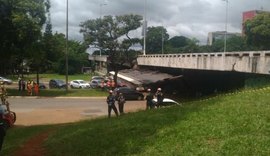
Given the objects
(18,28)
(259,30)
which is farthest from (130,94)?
(259,30)

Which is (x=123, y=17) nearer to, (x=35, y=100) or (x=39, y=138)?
(x=35, y=100)

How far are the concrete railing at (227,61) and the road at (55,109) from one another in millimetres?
5862

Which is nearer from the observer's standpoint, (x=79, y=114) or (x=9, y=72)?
(x=79, y=114)

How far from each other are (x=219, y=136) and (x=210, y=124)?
133cm

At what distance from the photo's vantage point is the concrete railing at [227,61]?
27.8 meters

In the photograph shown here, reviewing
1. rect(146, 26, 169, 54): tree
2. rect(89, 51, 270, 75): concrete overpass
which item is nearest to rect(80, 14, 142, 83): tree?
rect(89, 51, 270, 75): concrete overpass

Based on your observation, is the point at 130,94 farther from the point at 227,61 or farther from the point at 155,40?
the point at 155,40

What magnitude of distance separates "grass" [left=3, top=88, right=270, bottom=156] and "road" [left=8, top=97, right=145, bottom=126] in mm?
14234

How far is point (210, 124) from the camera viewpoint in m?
12.6

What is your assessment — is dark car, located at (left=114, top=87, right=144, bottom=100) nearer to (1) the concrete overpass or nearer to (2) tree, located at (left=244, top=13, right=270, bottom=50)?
(1) the concrete overpass

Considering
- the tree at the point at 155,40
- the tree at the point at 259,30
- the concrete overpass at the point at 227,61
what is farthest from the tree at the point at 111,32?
the tree at the point at 155,40

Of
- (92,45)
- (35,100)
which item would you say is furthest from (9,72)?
(35,100)

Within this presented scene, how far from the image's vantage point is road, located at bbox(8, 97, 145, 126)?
3044 cm

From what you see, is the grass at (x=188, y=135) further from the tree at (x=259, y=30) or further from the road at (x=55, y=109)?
the tree at (x=259, y=30)
